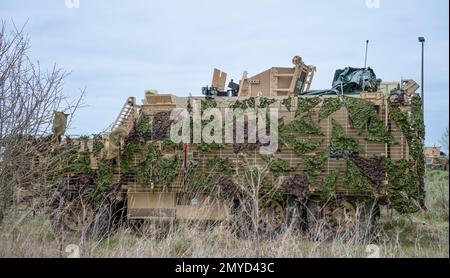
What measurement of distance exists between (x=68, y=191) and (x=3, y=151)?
4.18 m

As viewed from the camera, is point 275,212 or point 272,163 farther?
point 275,212

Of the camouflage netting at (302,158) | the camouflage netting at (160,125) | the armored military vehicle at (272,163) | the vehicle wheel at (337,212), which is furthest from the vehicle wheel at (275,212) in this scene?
the camouflage netting at (160,125)

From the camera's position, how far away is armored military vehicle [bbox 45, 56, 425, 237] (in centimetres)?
970

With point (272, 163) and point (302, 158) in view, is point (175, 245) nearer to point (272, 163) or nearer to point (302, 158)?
point (272, 163)

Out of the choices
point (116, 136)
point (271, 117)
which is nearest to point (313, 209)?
point (271, 117)

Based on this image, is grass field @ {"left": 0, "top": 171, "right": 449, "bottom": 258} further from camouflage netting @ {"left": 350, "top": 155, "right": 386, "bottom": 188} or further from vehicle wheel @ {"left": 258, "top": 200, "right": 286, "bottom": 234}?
vehicle wheel @ {"left": 258, "top": 200, "right": 286, "bottom": 234}

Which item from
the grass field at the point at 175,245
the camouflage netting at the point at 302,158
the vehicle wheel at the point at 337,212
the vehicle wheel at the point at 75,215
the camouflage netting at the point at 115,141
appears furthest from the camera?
the camouflage netting at the point at 115,141

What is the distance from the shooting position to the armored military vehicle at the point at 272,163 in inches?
382

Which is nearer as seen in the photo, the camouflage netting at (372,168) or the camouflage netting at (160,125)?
the camouflage netting at (372,168)

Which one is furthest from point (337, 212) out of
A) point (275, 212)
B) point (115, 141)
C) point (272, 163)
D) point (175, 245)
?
point (175, 245)

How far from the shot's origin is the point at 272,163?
1009 centimetres

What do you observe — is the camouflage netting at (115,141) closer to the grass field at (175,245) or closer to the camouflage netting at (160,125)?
the camouflage netting at (160,125)
